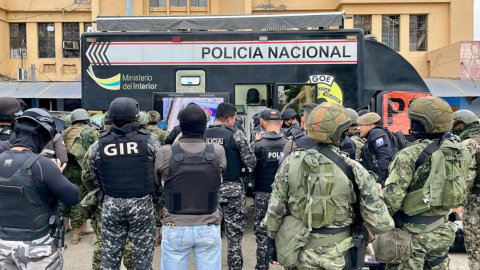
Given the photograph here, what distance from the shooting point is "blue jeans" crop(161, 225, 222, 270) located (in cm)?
319

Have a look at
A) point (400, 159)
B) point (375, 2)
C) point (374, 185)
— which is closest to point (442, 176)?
point (400, 159)

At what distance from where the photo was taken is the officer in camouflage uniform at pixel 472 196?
4148 millimetres

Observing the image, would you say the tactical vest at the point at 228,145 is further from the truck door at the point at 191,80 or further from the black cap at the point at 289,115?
the truck door at the point at 191,80

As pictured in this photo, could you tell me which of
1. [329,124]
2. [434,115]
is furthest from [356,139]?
[329,124]

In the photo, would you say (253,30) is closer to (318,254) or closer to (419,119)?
(419,119)

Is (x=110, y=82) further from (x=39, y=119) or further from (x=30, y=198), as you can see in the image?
(x=30, y=198)

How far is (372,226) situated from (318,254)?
0.41m

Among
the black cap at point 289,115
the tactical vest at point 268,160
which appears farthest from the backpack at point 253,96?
the tactical vest at point 268,160

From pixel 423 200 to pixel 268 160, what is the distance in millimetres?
1993

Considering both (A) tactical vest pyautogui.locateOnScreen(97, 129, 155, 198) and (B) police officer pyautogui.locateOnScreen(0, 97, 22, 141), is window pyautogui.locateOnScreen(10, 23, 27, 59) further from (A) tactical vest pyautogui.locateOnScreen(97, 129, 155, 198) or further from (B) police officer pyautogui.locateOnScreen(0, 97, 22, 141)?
(A) tactical vest pyautogui.locateOnScreen(97, 129, 155, 198)

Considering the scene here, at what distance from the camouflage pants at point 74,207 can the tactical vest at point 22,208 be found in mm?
3159

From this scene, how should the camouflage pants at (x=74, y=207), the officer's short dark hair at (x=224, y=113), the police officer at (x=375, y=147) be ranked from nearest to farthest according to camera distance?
the officer's short dark hair at (x=224, y=113)
the police officer at (x=375, y=147)
the camouflage pants at (x=74, y=207)

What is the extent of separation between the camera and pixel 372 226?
2.75 metres

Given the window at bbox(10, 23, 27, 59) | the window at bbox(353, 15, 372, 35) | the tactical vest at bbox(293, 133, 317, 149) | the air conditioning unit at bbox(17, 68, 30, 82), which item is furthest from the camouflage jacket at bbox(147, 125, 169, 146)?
the window at bbox(10, 23, 27, 59)
